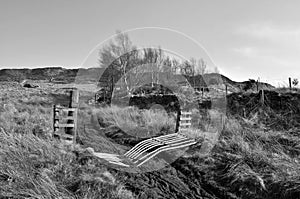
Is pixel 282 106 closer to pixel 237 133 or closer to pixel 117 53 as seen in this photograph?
pixel 237 133

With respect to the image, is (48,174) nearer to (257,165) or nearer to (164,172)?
(164,172)

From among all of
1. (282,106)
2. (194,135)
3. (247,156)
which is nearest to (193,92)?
(282,106)

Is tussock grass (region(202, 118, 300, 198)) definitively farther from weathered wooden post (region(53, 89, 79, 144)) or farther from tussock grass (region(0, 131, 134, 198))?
weathered wooden post (region(53, 89, 79, 144))

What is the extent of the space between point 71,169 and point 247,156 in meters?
3.98

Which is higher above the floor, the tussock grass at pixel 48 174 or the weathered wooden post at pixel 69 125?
the weathered wooden post at pixel 69 125

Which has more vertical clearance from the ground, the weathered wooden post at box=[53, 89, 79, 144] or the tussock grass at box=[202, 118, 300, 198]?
the weathered wooden post at box=[53, 89, 79, 144]

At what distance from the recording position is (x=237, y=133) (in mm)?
7488

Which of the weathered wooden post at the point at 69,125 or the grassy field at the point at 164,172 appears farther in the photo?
the weathered wooden post at the point at 69,125

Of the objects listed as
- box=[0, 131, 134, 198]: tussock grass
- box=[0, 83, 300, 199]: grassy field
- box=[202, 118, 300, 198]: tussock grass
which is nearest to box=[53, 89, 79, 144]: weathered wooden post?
box=[0, 83, 300, 199]: grassy field

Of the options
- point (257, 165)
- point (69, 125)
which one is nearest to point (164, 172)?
point (257, 165)

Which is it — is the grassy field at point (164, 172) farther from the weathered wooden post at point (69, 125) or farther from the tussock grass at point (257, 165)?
the weathered wooden post at point (69, 125)

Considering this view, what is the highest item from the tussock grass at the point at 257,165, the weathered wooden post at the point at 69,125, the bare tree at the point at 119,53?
the bare tree at the point at 119,53

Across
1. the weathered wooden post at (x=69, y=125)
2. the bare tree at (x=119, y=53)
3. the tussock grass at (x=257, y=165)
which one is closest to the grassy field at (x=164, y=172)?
the tussock grass at (x=257, y=165)

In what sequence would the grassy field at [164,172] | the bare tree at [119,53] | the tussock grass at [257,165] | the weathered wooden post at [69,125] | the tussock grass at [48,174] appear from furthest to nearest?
1. the bare tree at [119,53]
2. the weathered wooden post at [69,125]
3. the tussock grass at [257,165]
4. the grassy field at [164,172]
5. the tussock grass at [48,174]
